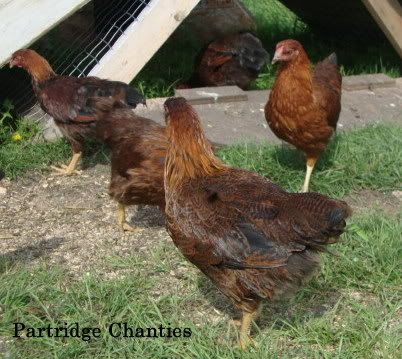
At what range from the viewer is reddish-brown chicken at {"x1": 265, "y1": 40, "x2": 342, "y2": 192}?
4.81 metres

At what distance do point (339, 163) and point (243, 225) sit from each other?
2507 millimetres

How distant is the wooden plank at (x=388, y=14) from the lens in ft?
21.4

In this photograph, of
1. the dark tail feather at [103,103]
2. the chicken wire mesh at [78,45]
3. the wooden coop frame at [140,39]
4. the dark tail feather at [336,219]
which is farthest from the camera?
the chicken wire mesh at [78,45]

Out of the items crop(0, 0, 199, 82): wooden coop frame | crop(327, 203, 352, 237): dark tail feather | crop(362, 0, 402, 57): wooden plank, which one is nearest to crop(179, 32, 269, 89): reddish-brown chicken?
crop(362, 0, 402, 57): wooden plank

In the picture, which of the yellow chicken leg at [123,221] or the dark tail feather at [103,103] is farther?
the dark tail feather at [103,103]

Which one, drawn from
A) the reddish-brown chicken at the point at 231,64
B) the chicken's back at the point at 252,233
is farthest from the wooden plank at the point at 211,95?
the chicken's back at the point at 252,233

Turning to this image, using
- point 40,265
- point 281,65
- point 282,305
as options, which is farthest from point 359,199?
point 40,265

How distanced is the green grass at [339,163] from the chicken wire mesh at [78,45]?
1.70 meters

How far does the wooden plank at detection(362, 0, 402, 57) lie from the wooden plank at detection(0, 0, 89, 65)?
2924 mm

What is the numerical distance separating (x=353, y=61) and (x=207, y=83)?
222 cm

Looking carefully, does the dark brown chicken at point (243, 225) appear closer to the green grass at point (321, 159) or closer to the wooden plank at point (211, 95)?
the green grass at point (321, 159)

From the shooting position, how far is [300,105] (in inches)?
190

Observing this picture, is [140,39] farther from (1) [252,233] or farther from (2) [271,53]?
(2) [271,53]

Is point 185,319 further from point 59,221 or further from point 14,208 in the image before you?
point 14,208
